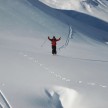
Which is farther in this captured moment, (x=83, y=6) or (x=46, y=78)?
(x=83, y=6)

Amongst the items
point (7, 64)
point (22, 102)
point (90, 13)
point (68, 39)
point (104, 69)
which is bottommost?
point (90, 13)

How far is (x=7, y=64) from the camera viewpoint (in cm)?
1502

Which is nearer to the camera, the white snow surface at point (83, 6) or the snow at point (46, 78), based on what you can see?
the snow at point (46, 78)

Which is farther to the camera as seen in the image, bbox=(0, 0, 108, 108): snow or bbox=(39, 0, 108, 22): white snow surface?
bbox=(39, 0, 108, 22): white snow surface

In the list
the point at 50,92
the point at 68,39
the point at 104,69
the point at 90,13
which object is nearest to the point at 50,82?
the point at 50,92

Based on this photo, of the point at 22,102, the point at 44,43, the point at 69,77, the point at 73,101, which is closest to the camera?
the point at 22,102

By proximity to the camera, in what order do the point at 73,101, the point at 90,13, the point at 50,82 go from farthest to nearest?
the point at 90,13 < the point at 50,82 < the point at 73,101

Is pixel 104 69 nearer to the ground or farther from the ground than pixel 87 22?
farther from the ground

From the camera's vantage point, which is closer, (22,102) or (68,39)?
(22,102)

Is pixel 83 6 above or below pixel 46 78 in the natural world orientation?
below

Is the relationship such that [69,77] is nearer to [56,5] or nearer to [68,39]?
[68,39]

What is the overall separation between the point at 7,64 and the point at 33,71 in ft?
3.45

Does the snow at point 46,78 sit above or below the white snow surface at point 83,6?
above

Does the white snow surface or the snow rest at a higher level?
the snow
